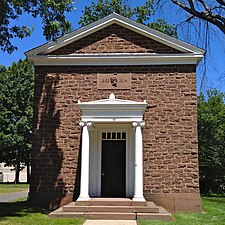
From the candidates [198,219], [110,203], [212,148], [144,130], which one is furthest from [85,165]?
[212,148]

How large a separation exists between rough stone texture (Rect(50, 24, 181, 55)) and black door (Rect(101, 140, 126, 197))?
358 cm

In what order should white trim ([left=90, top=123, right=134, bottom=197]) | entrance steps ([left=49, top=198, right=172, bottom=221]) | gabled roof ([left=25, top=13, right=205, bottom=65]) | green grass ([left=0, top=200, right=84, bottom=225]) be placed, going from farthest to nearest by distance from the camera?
gabled roof ([left=25, top=13, right=205, bottom=65]) < white trim ([left=90, top=123, right=134, bottom=197]) < entrance steps ([left=49, top=198, right=172, bottom=221]) < green grass ([left=0, top=200, right=84, bottom=225])

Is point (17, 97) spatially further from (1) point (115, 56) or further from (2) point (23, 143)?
(1) point (115, 56)

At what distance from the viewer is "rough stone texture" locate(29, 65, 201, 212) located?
1350 centimetres

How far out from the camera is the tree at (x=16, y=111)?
37628 millimetres

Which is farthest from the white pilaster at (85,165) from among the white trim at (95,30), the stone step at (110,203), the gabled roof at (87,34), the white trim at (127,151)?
the white trim at (95,30)

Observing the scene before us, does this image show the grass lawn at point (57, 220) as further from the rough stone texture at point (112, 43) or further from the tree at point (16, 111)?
the tree at point (16, 111)

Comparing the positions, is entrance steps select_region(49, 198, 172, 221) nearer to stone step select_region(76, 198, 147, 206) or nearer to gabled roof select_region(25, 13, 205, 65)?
stone step select_region(76, 198, 147, 206)

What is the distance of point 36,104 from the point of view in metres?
14.4

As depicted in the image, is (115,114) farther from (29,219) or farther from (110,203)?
(29,219)

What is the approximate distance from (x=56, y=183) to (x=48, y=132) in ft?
6.36

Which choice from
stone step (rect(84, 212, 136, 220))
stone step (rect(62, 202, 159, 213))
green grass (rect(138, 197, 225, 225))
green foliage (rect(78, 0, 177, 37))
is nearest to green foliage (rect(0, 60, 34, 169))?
green foliage (rect(78, 0, 177, 37))

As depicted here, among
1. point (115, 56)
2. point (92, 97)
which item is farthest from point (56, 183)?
point (115, 56)

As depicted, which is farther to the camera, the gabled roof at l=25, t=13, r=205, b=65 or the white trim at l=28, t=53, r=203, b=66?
the gabled roof at l=25, t=13, r=205, b=65
